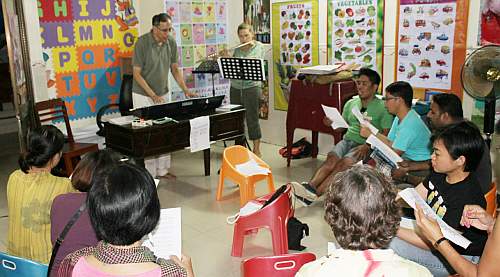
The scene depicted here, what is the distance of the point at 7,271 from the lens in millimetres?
1789

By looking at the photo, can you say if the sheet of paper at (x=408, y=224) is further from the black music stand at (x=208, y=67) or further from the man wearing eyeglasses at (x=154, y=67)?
the black music stand at (x=208, y=67)

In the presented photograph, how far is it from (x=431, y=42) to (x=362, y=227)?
3.67m

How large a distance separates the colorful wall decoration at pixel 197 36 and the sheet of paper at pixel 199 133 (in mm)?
1844

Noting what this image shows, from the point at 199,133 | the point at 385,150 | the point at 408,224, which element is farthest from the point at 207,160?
the point at 408,224

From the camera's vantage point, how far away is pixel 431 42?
4.57 m

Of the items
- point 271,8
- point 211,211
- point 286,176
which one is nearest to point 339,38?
point 271,8

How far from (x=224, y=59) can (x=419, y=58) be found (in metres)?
1.97

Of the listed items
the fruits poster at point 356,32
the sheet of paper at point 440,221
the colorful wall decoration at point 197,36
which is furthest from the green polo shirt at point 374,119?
the colorful wall decoration at point 197,36

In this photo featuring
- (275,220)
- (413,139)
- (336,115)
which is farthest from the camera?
(336,115)

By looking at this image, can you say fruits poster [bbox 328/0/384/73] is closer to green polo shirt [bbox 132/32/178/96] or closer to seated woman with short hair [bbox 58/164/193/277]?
green polo shirt [bbox 132/32/178/96]

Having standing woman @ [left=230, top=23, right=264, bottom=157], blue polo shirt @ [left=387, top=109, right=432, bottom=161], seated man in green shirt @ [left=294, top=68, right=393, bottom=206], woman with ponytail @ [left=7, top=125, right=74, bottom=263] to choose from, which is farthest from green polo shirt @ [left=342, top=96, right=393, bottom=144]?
woman with ponytail @ [left=7, top=125, right=74, bottom=263]

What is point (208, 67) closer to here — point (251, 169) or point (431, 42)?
point (251, 169)

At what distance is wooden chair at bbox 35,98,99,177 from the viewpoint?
14.8 ft

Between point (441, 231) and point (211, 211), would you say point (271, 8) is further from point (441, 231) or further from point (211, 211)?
point (441, 231)
